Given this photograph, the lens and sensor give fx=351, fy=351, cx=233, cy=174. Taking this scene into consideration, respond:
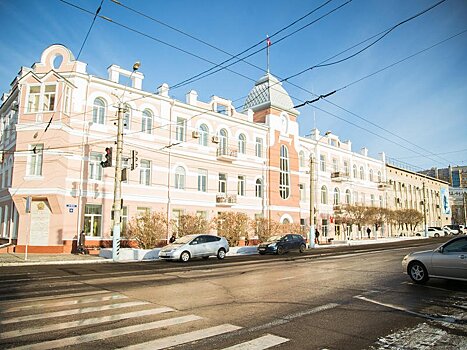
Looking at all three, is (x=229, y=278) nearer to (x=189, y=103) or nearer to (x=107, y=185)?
(x=107, y=185)

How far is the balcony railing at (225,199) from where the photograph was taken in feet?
111

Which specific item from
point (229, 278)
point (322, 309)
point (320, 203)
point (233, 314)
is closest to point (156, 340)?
point (233, 314)

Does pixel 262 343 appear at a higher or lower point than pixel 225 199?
lower

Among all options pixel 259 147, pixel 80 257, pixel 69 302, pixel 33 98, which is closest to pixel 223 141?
pixel 259 147

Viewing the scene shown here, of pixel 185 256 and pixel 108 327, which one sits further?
pixel 185 256

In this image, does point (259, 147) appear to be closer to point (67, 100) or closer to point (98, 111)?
point (98, 111)

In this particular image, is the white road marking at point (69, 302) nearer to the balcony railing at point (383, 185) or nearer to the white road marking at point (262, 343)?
the white road marking at point (262, 343)

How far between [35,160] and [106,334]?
2328 centimetres

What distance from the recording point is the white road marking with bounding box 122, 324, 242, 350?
5164 mm

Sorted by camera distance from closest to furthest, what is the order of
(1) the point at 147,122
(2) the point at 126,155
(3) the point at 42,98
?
(3) the point at 42,98
(2) the point at 126,155
(1) the point at 147,122

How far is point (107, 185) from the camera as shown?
26781 mm

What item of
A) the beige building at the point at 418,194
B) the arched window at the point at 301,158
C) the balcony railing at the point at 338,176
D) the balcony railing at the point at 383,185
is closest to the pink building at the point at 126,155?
the arched window at the point at 301,158

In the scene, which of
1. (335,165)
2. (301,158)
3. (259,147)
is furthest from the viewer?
(335,165)

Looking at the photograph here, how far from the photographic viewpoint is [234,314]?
7.07 meters
